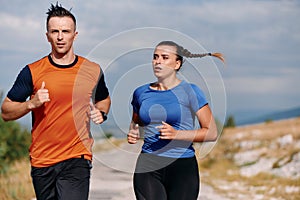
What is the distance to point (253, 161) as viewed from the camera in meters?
22.0

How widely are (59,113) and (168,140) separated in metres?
0.93

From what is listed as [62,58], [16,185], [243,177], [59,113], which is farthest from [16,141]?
[59,113]

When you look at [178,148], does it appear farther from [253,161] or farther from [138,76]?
[253,161]

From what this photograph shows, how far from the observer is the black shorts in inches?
246

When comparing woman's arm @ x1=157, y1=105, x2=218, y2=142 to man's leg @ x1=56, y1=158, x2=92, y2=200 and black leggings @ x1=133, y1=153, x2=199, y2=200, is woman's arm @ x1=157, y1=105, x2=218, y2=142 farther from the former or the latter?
man's leg @ x1=56, y1=158, x2=92, y2=200

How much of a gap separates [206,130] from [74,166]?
1151 mm

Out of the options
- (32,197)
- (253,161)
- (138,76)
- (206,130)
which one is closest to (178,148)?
(206,130)

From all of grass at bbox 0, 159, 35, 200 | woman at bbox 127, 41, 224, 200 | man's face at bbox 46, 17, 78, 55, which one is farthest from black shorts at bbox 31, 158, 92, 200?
grass at bbox 0, 159, 35, 200

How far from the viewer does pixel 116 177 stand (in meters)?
16.0

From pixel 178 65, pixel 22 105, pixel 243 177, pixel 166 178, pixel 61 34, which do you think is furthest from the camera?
pixel 243 177

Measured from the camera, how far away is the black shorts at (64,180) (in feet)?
20.5

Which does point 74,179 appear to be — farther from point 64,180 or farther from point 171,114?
point 171,114

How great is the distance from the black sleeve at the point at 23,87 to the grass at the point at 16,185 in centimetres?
525

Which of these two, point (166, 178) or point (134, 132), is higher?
point (134, 132)
